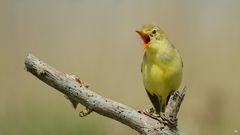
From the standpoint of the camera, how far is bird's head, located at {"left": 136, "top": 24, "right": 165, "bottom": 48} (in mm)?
2539

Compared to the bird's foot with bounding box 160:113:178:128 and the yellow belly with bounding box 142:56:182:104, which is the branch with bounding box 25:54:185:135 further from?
the yellow belly with bounding box 142:56:182:104

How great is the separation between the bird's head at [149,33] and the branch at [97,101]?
36 cm

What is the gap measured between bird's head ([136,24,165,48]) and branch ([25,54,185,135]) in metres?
0.36

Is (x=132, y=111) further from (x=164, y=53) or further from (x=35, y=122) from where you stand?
(x=35, y=122)

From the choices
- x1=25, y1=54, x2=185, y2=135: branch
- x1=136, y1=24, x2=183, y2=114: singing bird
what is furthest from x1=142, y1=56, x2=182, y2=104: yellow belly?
x1=25, y1=54, x2=185, y2=135: branch

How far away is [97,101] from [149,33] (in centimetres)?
48

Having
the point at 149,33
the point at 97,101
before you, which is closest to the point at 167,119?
the point at 97,101

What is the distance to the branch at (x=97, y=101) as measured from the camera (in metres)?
2.09

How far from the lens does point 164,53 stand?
8.63 ft

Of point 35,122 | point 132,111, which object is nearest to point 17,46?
point 35,122

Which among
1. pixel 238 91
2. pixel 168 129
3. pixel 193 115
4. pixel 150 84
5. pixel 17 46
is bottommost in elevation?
pixel 168 129

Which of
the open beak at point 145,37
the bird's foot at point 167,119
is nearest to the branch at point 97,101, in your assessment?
the bird's foot at point 167,119

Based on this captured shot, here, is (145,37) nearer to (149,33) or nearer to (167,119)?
(149,33)

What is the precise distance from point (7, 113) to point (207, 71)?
1.09 m
